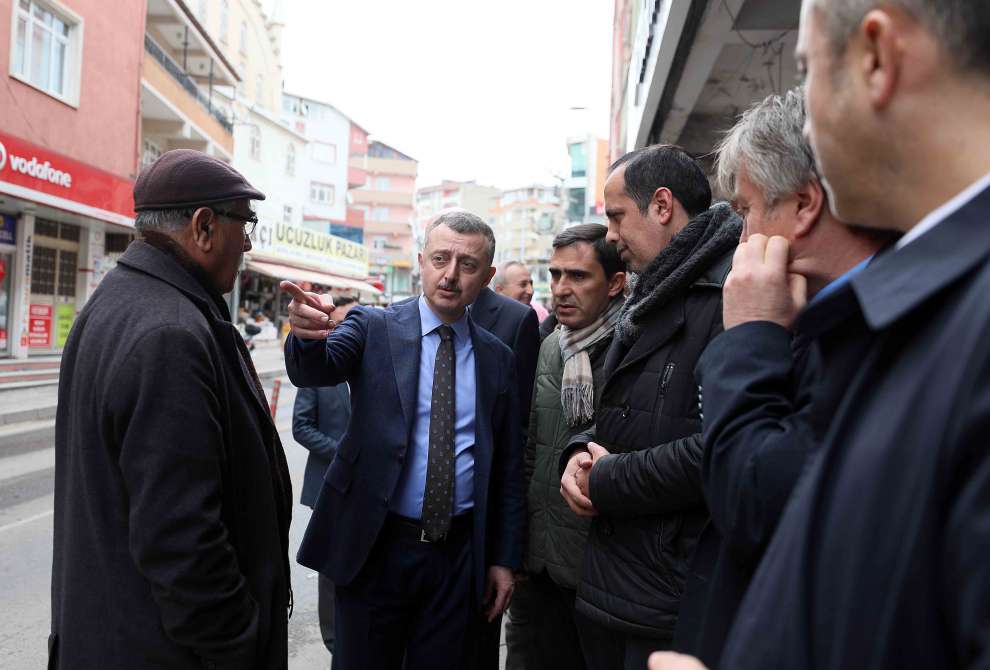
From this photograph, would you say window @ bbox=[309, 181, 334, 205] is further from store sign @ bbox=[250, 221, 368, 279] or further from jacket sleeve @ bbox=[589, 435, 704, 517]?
jacket sleeve @ bbox=[589, 435, 704, 517]

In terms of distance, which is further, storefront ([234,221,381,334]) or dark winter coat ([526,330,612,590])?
storefront ([234,221,381,334])

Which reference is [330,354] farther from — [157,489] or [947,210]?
[947,210]

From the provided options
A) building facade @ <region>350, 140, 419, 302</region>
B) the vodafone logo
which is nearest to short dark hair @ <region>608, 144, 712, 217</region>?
the vodafone logo

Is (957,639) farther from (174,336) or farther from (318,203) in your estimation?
(318,203)

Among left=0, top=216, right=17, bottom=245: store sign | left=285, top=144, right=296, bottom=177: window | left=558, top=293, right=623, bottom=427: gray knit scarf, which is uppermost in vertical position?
left=285, top=144, right=296, bottom=177: window

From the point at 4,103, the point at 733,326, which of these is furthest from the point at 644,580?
the point at 4,103

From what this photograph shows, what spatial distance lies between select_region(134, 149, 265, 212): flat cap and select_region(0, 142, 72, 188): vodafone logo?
1262cm

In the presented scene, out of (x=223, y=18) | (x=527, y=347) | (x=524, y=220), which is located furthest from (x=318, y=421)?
(x=524, y=220)

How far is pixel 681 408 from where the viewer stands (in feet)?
6.92

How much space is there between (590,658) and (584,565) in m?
0.34

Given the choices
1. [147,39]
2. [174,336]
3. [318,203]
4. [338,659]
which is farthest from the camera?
[318,203]

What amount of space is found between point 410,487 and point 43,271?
16995 mm

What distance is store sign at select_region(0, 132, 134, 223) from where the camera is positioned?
1259 cm

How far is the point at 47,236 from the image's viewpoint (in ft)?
54.8
